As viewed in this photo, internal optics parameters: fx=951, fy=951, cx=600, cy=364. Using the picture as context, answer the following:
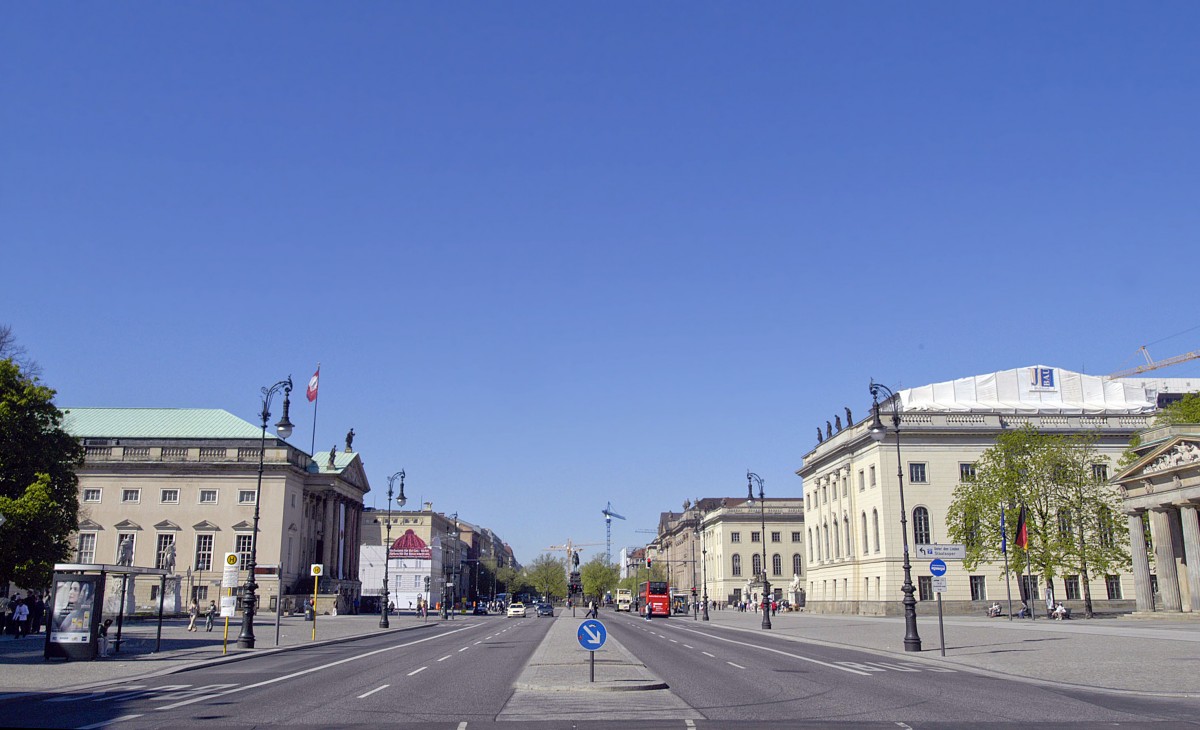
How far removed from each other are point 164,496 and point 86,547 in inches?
314

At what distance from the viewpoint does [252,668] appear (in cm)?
2864

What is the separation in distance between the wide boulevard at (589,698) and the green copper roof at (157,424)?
2820 inches

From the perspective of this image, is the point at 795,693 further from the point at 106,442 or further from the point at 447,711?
the point at 106,442

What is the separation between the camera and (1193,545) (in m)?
55.1

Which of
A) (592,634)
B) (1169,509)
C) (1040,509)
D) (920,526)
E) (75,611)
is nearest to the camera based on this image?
(592,634)

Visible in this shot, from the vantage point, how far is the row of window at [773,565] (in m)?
139

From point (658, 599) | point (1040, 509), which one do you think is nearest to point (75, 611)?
point (1040, 509)

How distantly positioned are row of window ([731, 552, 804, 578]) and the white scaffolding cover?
52864 millimetres

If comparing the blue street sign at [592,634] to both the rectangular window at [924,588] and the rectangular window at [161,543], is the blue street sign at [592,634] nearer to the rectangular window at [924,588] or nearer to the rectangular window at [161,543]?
the rectangular window at [924,588]

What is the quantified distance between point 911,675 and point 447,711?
13.7m

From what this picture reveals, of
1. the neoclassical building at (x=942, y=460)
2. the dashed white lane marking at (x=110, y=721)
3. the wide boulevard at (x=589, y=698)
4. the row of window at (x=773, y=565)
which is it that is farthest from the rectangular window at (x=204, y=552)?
the row of window at (x=773, y=565)

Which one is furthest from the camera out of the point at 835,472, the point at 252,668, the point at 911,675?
the point at 835,472

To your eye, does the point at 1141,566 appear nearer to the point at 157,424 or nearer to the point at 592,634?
the point at 592,634

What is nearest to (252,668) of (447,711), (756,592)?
(447,711)
